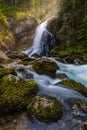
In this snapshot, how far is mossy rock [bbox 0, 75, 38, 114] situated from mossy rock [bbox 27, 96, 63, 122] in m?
0.30

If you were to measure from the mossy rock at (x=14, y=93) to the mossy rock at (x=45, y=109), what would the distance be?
0.30 metres

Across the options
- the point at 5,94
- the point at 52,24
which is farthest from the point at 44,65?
the point at 52,24

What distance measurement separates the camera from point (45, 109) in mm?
6090

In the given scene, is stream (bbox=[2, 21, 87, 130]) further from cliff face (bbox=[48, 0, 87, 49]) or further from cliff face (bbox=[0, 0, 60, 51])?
cliff face (bbox=[0, 0, 60, 51])

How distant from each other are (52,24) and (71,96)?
2376 centimetres

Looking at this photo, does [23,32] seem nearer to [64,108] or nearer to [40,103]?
[64,108]

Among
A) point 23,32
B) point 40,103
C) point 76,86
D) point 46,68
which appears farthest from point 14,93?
point 23,32

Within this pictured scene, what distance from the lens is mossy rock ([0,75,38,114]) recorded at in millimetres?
6332

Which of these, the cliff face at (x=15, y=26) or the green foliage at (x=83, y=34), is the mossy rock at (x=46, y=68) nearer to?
the green foliage at (x=83, y=34)

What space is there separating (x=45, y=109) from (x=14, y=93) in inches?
44.1

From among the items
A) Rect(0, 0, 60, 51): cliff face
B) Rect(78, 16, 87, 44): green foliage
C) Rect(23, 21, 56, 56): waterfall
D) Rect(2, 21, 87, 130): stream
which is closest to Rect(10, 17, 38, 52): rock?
Rect(0, 0, 60, 51): cliff face

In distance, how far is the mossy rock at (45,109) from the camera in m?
6.06

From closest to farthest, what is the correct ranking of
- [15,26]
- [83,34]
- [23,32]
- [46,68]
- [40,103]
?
[40,103] → [46,68] → [83,34] → [15,26] → [23,32]

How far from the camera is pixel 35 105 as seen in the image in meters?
6.29
